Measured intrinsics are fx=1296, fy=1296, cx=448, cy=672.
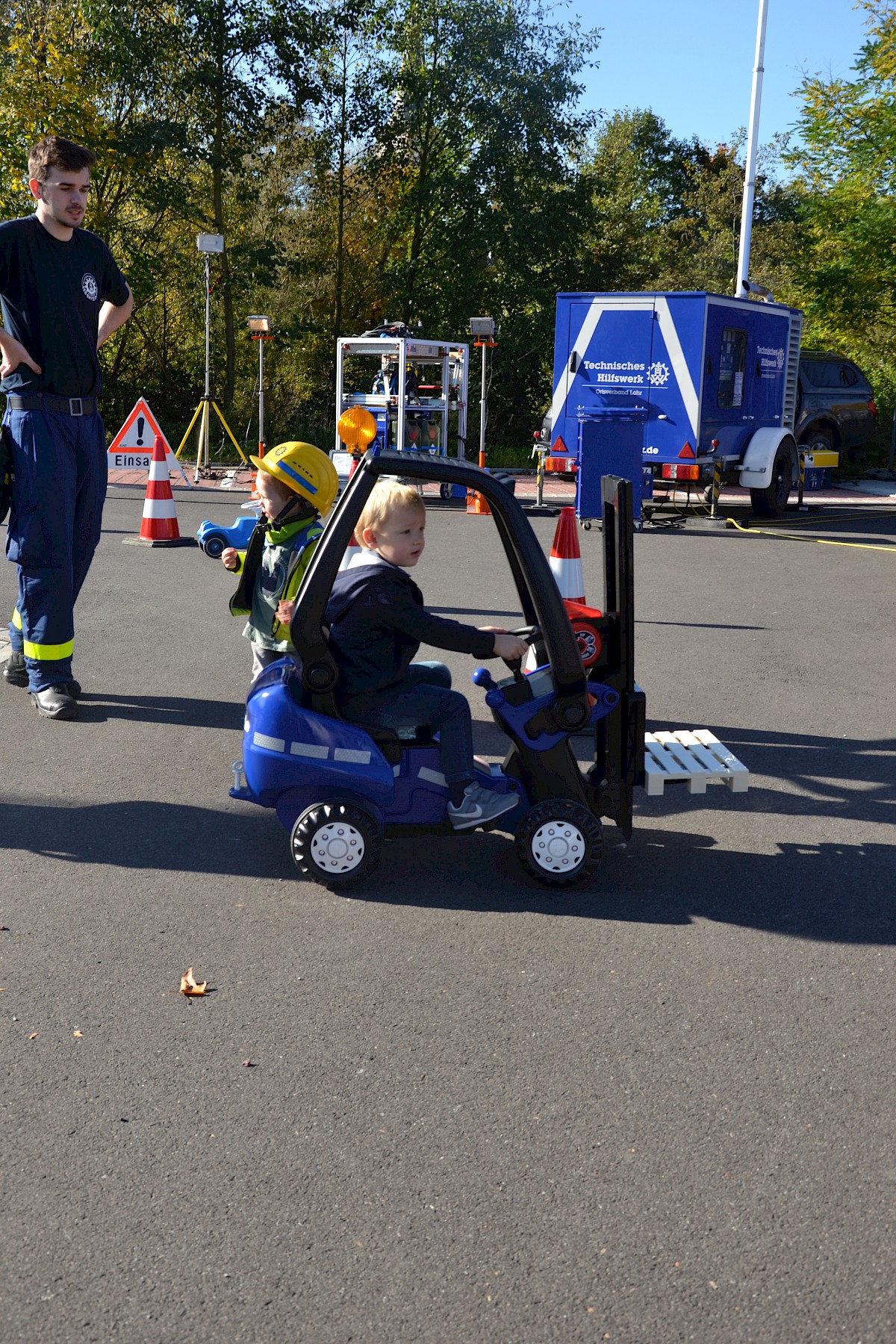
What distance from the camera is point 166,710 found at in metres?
6.07

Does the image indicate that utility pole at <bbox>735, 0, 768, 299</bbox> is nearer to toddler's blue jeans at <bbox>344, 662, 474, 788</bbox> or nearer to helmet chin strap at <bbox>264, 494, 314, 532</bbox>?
helmet chin strap at <bbox>264, 494, 314, 532</bbox>

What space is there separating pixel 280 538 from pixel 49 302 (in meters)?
1.85

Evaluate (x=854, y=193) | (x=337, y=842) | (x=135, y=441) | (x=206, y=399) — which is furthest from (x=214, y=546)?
(x=854, y=193)

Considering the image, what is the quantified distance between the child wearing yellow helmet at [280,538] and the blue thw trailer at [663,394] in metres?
8.36

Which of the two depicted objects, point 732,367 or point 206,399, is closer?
point 732,367

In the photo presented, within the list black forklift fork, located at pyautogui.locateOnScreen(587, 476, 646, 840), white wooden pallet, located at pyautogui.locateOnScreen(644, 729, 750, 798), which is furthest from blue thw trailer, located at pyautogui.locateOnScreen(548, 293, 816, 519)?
black forklift fork, located at pyautogui.locateOnScreen(587, 476, 646, 840)

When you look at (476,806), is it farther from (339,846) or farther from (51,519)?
(51,519)

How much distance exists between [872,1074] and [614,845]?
1539 mm

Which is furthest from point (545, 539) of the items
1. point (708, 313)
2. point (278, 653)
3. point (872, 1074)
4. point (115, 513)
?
point (872, 1074)

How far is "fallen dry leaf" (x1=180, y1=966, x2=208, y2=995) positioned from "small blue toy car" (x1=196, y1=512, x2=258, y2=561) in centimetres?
209

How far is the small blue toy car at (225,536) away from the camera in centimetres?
527

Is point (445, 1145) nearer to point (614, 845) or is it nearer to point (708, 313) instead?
point (614, 845)

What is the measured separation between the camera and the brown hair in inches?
216

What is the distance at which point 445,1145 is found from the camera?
2.71 m
